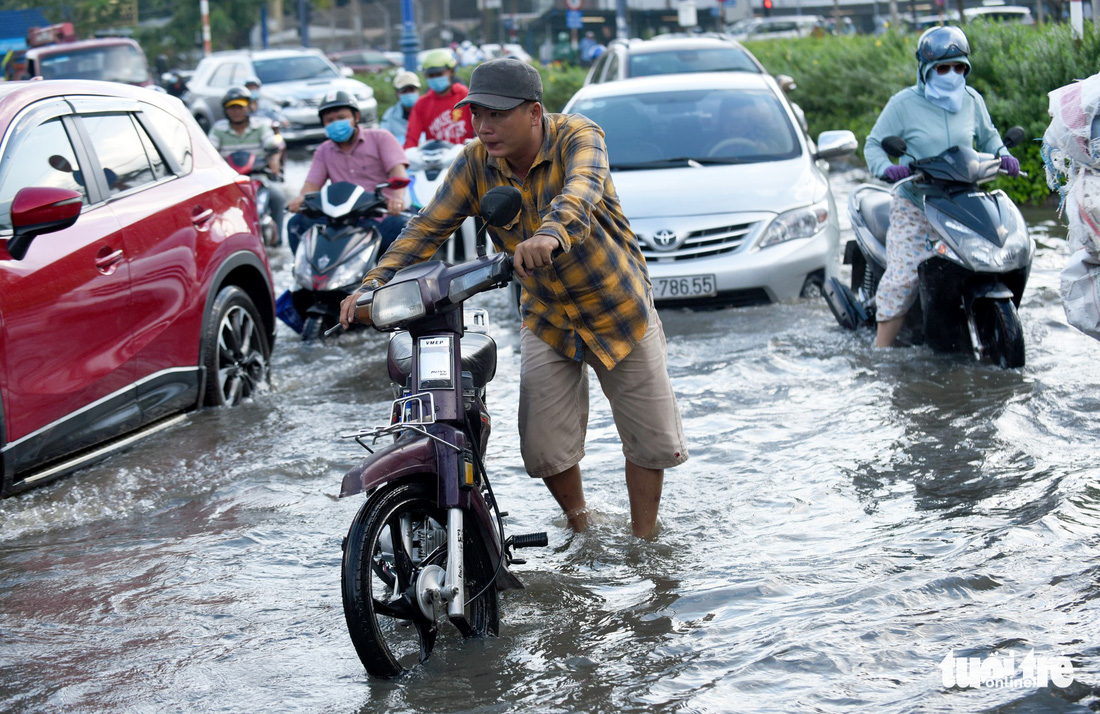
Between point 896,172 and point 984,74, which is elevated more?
point 984,74

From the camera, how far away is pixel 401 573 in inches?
146

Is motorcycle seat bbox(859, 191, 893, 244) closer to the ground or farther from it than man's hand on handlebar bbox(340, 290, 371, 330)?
closer to the ground

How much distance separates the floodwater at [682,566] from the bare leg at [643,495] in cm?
8

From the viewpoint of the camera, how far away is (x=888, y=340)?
759 cm

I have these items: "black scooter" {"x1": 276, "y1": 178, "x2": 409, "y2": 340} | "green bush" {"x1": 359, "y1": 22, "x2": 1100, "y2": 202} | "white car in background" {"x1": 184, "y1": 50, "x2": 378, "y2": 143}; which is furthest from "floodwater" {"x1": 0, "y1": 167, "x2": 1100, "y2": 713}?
"white car in background" {"x1": 184, "y1": 50, "x2": 378, "y2": 143}

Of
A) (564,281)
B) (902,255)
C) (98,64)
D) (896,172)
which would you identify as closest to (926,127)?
(896,172)

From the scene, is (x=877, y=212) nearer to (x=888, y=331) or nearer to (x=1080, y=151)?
(x=888, y=331)

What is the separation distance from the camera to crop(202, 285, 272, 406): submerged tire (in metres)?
6.80

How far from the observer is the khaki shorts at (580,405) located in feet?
14.7

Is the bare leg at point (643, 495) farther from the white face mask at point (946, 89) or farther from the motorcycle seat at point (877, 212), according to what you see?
the motorcycle seat at point (877, 212)

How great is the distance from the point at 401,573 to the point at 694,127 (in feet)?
21.0

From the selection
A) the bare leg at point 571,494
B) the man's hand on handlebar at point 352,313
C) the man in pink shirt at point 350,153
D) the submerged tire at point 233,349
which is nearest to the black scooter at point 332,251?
the man in pink shirt at point 350,153

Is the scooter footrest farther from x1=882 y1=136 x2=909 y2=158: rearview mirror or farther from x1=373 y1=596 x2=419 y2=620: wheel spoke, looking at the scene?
x1=882 y1=136 x2=909 y2=158: rearview mirror

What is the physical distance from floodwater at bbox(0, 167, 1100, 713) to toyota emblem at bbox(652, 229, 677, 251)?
132 centimetres
